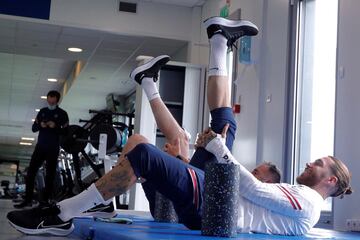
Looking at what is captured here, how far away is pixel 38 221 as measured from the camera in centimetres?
236

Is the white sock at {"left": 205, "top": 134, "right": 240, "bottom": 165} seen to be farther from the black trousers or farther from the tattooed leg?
the black trousers

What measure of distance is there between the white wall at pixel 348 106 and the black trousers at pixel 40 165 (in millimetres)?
3860

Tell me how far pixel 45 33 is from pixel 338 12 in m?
4.54

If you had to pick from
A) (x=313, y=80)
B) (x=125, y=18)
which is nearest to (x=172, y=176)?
(x=313, y=80)

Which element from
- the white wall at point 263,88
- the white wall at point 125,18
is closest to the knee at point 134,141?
the white wall at point 263,88

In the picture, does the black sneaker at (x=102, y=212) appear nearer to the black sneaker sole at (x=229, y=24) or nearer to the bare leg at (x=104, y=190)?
the bare leg at (x=104, y=190)

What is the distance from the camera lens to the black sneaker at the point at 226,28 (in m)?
3.01

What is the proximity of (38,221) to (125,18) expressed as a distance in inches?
195

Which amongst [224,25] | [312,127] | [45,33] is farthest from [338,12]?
[45,33]

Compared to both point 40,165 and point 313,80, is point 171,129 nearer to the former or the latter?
point 313,80

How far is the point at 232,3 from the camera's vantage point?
6.10m

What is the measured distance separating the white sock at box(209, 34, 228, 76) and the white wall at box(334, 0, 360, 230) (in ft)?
3.86

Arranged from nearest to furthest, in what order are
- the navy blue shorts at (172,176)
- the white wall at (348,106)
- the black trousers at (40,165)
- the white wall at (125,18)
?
the navy blue shorts at (172,176) < the white wall at (348,106) < the black trousers at (40,165) < the white wall at (125,18)

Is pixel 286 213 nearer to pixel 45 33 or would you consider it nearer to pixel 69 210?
pixel 69 210
